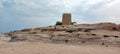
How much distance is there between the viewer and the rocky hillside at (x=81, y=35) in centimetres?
1394

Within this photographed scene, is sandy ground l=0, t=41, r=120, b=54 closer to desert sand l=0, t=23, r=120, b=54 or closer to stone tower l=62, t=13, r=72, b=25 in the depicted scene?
desert sand l=0, t=23, r=120, b=54

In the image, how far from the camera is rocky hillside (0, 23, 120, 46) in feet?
45.7

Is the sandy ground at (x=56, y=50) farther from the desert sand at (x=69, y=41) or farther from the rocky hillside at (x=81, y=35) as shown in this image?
the rocky hillside at (x=81, y=35)

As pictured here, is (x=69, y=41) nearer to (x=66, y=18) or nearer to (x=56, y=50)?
(x=56, y=50)

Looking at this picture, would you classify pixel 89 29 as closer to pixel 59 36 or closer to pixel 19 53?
pixel 59 36

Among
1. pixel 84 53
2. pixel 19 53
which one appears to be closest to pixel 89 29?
pixel 84 53

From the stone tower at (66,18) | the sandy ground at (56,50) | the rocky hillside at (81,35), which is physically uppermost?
the stone tower at (66,18)

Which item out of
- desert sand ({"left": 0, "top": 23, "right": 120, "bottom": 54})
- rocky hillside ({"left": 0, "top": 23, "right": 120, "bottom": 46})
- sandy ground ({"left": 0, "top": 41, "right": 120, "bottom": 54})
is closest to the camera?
sandy ground ({"left": 0, "top": 41, "right": 120, "bottom": 54})

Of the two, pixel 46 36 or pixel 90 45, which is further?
pixel 46 36

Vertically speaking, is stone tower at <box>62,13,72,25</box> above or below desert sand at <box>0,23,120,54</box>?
above

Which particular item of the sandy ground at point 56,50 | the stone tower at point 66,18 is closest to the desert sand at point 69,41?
the sandy ground at point 56,50

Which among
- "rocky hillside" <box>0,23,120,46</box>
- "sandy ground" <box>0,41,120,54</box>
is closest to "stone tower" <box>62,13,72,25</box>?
"rocky hillside" <box>0,23,120,46</box>

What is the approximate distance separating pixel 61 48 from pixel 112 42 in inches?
114

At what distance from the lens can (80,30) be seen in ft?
51.1
